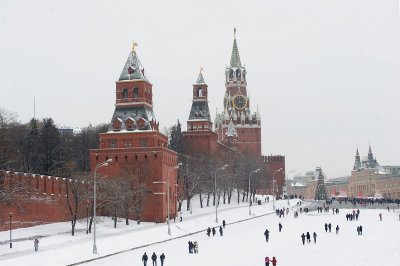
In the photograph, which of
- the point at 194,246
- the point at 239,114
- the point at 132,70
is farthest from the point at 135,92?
the point at 239,114

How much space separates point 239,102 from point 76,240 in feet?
396

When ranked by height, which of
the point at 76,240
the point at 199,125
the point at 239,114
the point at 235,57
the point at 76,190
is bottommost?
the point at 76,240

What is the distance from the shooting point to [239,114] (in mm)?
166375

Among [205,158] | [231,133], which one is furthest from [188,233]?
[231,133]

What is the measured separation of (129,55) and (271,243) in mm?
33244

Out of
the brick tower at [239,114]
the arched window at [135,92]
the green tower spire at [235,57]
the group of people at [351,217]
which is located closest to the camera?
the arched window at [135,92]

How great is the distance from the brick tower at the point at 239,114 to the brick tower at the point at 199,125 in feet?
171

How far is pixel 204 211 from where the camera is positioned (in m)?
86.6

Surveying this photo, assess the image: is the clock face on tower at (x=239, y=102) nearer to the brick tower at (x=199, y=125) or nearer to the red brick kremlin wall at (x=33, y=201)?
the brick tower at (x=199, y=125)

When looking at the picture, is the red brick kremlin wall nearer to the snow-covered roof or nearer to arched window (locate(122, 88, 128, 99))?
arched window (locate(122, 88, 128, 99))

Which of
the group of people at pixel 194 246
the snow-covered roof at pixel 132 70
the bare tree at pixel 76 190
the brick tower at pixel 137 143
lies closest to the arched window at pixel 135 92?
the brick tower at pixel 137 143

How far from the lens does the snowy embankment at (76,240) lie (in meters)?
39.2

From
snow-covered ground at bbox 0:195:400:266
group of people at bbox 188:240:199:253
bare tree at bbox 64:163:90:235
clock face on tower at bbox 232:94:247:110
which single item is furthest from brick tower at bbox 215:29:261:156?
group of people at bbox 188:240:199:253

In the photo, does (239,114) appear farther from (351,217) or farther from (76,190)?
(76,190)
